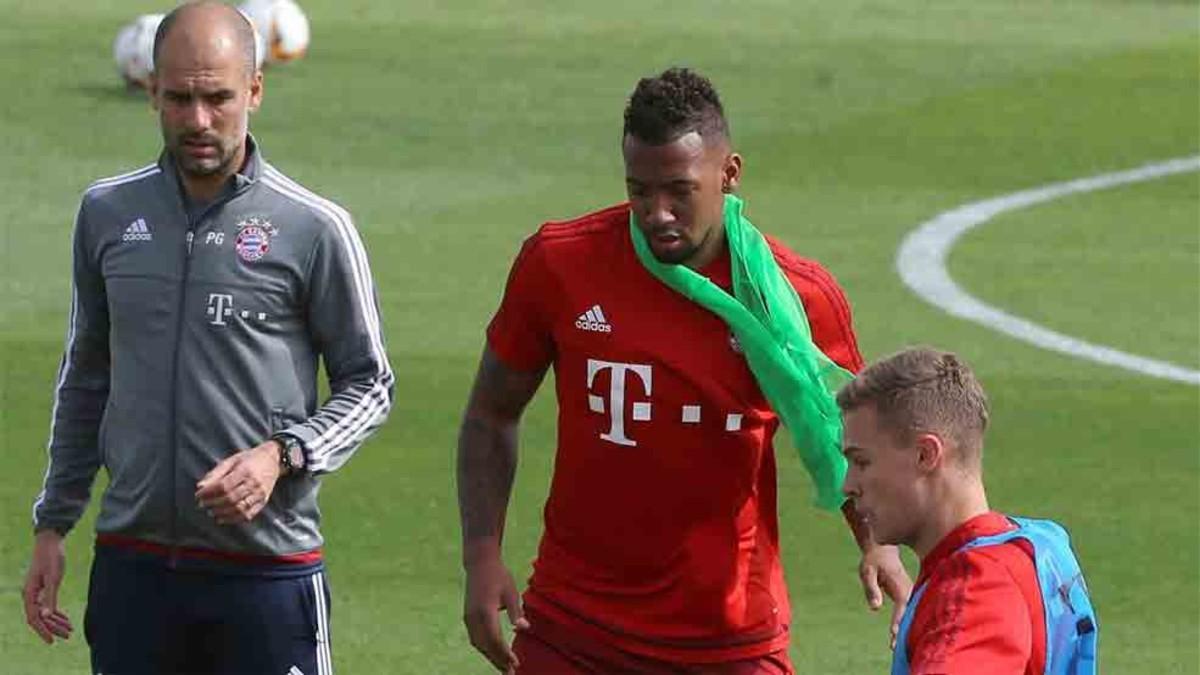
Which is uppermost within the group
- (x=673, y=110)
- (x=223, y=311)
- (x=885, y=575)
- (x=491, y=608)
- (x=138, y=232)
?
(x=673, y=110)

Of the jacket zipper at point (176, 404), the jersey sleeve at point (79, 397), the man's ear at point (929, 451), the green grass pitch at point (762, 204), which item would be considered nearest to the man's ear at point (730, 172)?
the jacket zipper at point (176, 404)

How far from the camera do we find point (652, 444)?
6570mm

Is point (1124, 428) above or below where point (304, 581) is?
below

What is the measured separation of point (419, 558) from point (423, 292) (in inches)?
201

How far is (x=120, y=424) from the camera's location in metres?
6.78

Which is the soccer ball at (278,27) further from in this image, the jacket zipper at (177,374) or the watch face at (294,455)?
the watch face at (294,455)

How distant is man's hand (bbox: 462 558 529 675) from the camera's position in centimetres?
671

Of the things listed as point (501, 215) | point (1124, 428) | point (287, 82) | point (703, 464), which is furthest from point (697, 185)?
point (287, 82)

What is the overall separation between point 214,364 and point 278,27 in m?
18.3

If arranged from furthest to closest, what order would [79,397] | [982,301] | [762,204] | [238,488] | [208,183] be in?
[762,204], [982,301], [79,397], [208,183], [238,488]

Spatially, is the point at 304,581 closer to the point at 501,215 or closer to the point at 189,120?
the point at 189,120

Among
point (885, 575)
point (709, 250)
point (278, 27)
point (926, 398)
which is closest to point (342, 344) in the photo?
point (709, 250)

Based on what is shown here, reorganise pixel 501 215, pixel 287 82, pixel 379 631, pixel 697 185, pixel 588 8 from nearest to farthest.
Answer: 1. pixel 697 185
2. pixel 379 631
3. pixel 501 215
4. pixel 287 82
5. pixel 588 8

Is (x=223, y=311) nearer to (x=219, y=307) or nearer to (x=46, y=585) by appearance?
(x=219, y=307)
